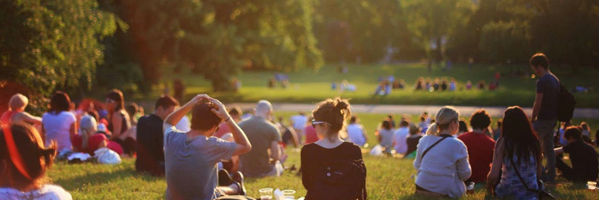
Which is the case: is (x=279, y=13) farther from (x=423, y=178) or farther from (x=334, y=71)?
(x=334, y=71)

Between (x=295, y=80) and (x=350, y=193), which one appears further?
(x=295, y=80)

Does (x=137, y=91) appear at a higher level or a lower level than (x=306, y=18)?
lower

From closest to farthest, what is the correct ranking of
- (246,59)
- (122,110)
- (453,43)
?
1. (122,110)
2. (453,43)
3. (246,59)

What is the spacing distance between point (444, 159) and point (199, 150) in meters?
3.16

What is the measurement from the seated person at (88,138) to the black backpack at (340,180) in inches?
252

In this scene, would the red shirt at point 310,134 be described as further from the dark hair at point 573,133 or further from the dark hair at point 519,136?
the dark hair at point 519,136

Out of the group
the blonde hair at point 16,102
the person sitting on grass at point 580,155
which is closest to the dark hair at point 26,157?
the blonde hair at point 16,102

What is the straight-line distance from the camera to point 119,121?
36.0ft

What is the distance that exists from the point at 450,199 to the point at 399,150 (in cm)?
743

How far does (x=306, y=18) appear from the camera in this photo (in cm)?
3612

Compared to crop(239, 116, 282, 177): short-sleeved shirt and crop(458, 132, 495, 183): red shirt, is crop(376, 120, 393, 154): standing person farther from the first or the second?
crop(458, 132, 495, 183): red shirt

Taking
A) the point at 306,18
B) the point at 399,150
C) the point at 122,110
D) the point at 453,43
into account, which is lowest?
the point at 399,150

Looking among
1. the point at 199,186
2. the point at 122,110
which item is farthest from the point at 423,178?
the point at 122,110

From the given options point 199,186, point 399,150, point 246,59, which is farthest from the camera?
point 246,59
